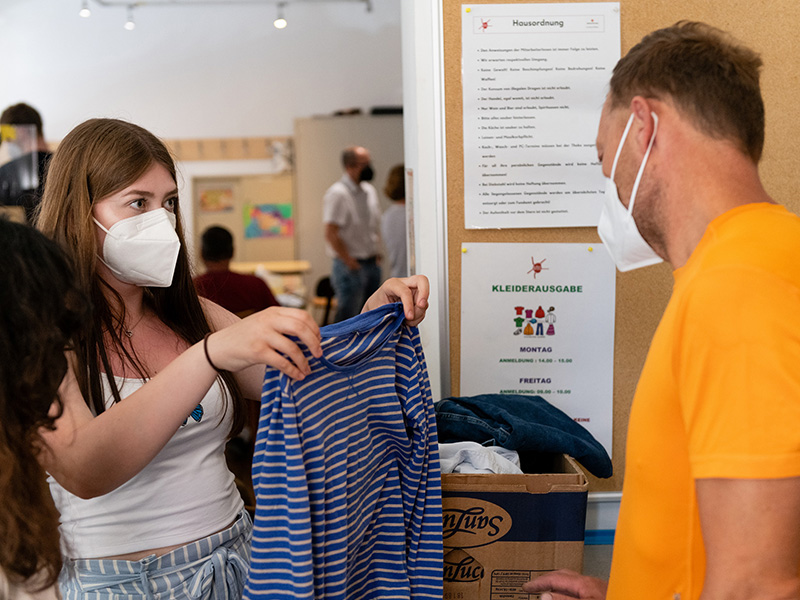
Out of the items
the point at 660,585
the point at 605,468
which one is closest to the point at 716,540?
the point at 660,585

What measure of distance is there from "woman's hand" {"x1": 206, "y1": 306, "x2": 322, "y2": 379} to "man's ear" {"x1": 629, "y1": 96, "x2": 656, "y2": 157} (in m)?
0.53

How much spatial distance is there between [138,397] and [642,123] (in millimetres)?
831

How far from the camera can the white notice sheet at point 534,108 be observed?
7.60ft

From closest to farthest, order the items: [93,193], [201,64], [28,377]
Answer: [28,377] → [93,193] → [201,64]

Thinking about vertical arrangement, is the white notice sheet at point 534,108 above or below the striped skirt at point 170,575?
above

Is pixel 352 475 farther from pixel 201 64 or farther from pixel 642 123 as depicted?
pixel 201 64

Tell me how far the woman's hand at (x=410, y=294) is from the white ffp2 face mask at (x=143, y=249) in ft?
1.35

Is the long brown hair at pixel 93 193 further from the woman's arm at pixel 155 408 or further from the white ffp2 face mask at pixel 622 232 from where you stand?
the white ffp2 face mask at pixel 622 232

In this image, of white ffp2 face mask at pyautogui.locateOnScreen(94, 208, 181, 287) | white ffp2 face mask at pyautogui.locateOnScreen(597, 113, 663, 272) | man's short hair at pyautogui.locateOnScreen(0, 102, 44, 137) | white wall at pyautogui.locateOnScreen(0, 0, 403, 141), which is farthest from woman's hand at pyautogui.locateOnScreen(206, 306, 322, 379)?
white wall at pyautogui.locateOnScreen(0, 0, 403, 141)

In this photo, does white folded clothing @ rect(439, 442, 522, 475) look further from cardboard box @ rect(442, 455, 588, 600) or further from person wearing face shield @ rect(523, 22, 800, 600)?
person wearing face shield @ rect(523, 22, 800, 600)

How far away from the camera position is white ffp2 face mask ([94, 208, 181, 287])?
1.38 m

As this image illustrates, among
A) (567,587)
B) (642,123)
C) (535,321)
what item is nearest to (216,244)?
(535,321)

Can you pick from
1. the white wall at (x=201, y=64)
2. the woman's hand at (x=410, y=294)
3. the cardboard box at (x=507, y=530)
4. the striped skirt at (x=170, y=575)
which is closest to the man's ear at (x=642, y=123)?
the woman's hand at (x=410, y=294)

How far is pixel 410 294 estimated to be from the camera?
1393 mm
